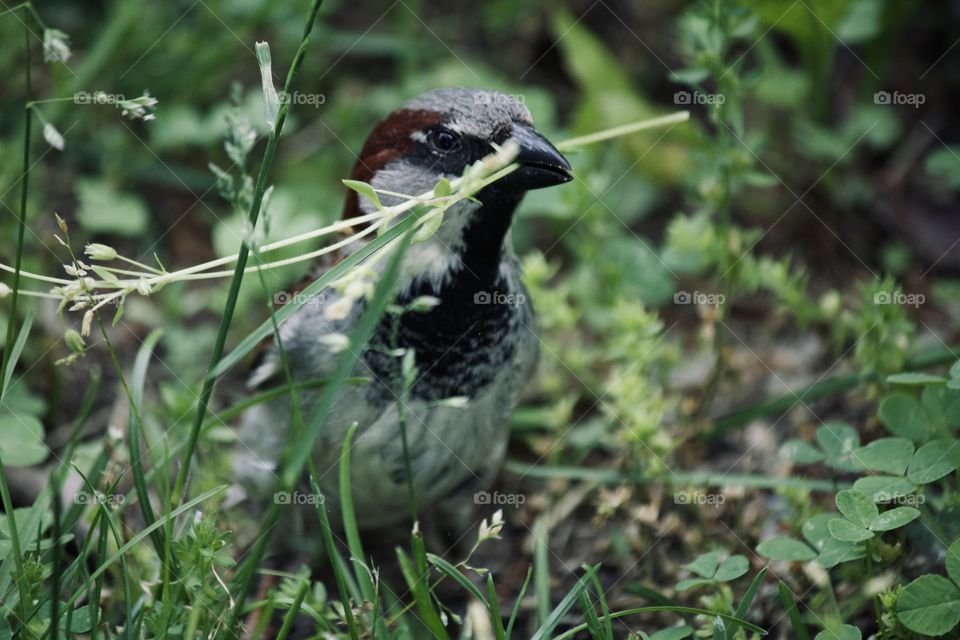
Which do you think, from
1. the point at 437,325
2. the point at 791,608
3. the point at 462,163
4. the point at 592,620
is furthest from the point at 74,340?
the point at 791,608

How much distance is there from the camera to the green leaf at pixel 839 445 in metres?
2.62

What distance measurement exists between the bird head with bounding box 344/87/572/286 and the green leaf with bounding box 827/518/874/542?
1.08 meters

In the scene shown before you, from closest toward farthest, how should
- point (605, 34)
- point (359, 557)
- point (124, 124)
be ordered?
point (359, 557)
point (124, 124)
point (605, 34)

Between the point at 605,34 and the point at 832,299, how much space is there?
238 centimetres

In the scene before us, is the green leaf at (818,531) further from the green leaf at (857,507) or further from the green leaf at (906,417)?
the green leaf at (906,417)

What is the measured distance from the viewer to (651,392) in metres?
3.33

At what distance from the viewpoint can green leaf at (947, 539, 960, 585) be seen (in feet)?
7.03

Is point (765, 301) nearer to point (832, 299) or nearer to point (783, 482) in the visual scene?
point (832, 299)

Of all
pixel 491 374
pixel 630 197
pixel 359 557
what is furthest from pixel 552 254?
pixel 359 557

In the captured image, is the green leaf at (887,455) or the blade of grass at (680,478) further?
the blade of grass at (680,478)

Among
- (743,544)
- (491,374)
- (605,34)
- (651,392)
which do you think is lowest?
(743,544)

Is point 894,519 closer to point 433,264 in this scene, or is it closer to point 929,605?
point 929,605

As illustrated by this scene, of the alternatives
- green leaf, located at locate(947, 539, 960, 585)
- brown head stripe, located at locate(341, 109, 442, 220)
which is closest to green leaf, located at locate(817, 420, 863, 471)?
green leaf, located at locate(947, 539, 960, 585)

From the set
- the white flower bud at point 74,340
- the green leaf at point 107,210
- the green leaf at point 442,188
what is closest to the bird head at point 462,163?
the green leaf at point 442,188
